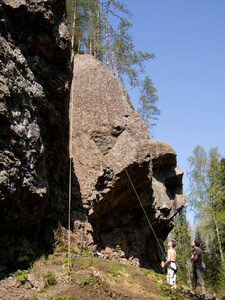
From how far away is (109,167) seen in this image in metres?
12.9

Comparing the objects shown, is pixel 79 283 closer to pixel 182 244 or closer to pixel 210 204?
pixel 210 204

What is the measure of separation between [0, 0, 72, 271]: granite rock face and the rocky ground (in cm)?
72

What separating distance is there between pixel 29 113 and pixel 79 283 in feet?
15.8

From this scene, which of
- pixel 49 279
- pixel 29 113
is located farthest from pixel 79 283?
pixel 29 113

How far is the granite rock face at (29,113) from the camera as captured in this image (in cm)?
715

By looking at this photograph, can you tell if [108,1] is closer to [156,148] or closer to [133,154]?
[156,148]

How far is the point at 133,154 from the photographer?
44.2ft

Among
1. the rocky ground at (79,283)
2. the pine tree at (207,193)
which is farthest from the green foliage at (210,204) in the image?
the rocky ground at (79,283)

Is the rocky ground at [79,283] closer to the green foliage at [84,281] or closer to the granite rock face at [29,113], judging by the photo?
the green foliage at [84,281]

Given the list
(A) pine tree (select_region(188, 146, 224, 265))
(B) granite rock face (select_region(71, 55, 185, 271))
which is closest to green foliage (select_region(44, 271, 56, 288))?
(B) granite rock face (select_region(71, 55, 185, 271))

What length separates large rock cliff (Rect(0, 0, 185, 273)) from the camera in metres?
7.45

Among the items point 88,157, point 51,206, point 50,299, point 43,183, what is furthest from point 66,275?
point 88,157

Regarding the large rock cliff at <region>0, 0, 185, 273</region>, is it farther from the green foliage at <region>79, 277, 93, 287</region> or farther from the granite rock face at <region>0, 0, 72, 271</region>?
the green foliage at <region>79, 277, 93, 287</region>

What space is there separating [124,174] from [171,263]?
565cm
